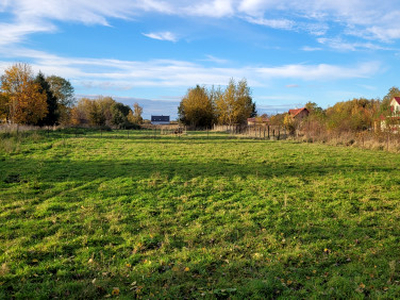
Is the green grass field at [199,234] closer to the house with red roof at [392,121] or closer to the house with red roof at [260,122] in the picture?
the house with red roof at [392,121]

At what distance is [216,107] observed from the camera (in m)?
50.8

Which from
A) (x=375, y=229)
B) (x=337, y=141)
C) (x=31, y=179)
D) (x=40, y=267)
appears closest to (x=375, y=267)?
(x=375, y=229)

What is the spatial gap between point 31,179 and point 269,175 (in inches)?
373

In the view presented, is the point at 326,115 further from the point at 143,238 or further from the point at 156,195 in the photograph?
the point at 143,238

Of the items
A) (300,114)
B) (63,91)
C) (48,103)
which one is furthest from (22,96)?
(300,114)

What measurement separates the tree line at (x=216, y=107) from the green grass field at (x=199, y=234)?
36135mm

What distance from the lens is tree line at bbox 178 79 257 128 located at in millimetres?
47062

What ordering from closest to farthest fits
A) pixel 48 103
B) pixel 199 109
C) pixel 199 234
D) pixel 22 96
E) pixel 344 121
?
pixel 199 234, pixel 344 121, pixel 22 96, pixel 48 103, pixel 199 109

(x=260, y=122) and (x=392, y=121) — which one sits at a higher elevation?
(x=260, y=122)

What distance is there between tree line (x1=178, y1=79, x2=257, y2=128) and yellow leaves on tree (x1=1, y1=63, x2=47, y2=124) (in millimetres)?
27105

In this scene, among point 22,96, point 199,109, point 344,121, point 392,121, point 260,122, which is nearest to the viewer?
point 392,121

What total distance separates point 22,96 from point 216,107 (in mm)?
29980

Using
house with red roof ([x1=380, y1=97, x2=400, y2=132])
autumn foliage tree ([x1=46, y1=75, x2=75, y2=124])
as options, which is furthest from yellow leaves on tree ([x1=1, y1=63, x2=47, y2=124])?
house with red roof ([x1=380, y1=97, x2=400, y2=132])

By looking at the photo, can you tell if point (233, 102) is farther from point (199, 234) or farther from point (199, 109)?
point (199, 234)
